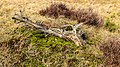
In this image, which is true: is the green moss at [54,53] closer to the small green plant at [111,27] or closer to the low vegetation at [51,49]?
the low vegetation at [51,49]

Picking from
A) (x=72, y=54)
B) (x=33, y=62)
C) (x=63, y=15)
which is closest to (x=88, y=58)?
(x=72, y=54)

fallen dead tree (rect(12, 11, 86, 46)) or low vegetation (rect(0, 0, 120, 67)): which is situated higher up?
fallen dead tree (rect(12, 11, 86, 46))

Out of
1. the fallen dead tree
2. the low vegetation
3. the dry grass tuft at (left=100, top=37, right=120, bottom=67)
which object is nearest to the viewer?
the dry grass tuft at (left=100, top=37, right=120, bottom=67)

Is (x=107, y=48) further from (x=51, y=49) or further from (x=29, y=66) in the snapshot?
(x=29, y=66)

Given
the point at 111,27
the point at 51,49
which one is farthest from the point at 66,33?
the point at 111,27

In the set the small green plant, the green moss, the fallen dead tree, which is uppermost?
the fallen dead tree

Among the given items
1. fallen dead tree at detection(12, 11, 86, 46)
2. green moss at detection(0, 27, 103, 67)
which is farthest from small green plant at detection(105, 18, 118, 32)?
green moss at detection(0, 27, 103, 67)

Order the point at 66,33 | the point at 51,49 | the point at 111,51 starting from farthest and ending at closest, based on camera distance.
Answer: the point at 66,33 → the point at 51,49 → the point at 111,51

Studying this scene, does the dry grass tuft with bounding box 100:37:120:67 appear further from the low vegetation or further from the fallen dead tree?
the fallen dead tree

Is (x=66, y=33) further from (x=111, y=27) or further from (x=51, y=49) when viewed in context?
(x=111, y=27)
